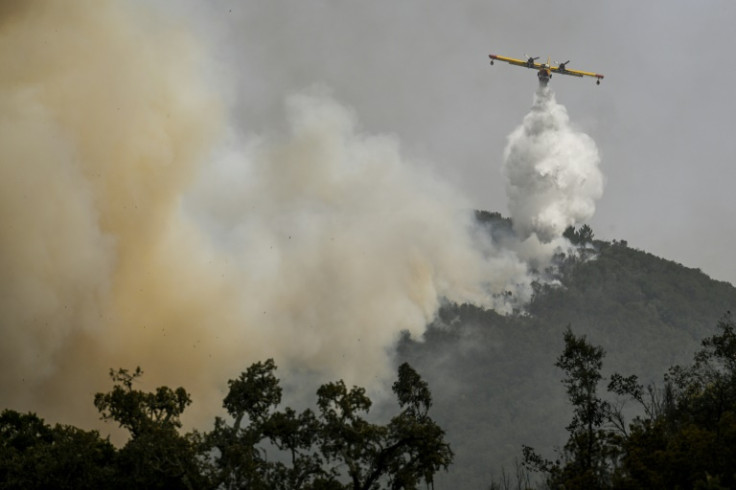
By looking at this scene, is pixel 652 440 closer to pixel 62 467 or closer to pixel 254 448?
pixel 254 448

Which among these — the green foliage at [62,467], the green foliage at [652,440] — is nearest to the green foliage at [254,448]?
the green foliage at [62,467]

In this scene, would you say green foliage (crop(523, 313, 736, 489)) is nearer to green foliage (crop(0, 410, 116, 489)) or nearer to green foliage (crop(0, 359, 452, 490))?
green foliage (crop(0, 359, 452, 490))

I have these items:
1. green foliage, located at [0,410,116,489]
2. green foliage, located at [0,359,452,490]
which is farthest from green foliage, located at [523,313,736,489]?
green foliage, located at [0,410,116,489]

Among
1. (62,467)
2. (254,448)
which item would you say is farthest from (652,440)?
(62,467)

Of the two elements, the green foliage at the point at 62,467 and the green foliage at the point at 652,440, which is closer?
the green foliage at the point at 652,440

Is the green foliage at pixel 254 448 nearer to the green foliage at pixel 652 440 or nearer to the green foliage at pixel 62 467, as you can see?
the green foliage at pixel 62 467

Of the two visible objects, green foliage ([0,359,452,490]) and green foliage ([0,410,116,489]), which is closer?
green foliage ([0,359,452,490])

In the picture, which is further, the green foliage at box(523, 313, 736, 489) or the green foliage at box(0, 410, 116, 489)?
the green foliage at box(0, 410, 116, 489)

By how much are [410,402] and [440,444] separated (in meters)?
34.5

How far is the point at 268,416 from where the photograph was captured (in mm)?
56469

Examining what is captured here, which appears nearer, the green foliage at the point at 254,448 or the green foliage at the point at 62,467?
the green foliage at the point at 254,448

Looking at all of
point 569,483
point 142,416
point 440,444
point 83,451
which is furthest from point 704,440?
point 83,451

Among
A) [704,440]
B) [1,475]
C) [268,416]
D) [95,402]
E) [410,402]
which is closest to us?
[704,440]

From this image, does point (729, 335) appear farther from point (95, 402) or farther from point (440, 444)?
Answer: point (95, 402)
